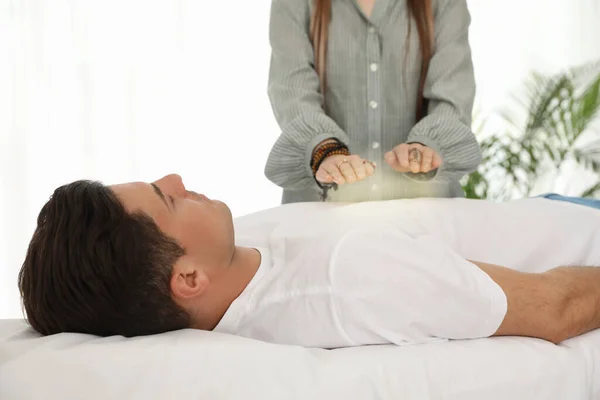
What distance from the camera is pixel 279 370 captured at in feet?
3.38

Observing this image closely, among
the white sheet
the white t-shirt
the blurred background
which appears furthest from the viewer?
the blurred background

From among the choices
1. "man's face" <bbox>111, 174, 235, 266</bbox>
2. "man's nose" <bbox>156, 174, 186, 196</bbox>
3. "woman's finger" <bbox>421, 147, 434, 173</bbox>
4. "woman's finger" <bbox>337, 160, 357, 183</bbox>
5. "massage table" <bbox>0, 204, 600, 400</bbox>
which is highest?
"woman's finger" <bbox>421, 147, 434, 173</bbox>

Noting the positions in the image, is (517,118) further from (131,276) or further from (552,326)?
(131,276)

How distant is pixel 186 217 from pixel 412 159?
20.8 inches

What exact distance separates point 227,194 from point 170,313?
2.44 m

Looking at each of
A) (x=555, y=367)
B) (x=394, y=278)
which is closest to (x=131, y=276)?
(x=394, y=278)

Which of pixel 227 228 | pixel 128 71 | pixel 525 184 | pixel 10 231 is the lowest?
pixel 10 231

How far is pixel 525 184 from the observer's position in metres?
3.75

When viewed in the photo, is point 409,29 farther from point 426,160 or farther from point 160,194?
point 160,194

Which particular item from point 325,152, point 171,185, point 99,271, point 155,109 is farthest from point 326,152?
point 155,109

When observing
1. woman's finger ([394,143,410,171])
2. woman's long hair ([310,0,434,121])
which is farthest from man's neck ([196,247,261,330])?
woman's long hair ([310,0,434,121])

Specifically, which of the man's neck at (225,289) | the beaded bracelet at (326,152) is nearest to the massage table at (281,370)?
the man's neck at (225,289)

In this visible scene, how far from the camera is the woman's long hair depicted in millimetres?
1990

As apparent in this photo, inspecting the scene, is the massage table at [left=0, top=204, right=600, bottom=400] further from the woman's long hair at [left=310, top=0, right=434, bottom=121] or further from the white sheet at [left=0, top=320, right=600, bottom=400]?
the woman's long hair at [left=310, top=0, right=434, bottom=121]
